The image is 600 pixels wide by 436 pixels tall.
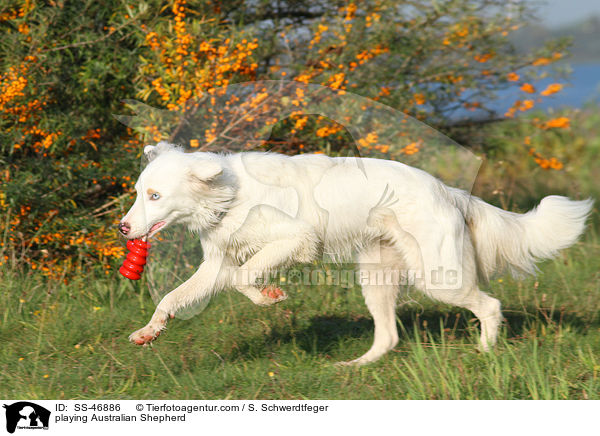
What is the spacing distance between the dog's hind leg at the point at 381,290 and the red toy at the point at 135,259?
1424mm

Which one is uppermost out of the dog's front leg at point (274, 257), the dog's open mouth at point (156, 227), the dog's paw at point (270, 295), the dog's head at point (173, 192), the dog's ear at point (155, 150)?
the dog's ear at point (155, 150)

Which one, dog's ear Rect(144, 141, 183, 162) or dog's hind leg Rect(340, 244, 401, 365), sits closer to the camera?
dog's ear Rect(144, 141, 183, 162)

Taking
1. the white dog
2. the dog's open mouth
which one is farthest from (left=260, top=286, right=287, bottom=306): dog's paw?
the dog's open mouth

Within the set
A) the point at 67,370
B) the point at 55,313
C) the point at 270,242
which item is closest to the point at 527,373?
the point at 270,242

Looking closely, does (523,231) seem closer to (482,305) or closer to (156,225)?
(482,305)

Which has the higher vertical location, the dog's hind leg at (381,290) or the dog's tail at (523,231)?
the dog's tail at (523,231)

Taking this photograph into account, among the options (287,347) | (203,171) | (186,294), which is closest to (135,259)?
(186,294)

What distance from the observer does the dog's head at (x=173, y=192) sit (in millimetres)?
3689

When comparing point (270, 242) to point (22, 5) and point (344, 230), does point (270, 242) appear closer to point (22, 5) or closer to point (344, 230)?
point (344, 230)

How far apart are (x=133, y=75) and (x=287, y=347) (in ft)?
9.82

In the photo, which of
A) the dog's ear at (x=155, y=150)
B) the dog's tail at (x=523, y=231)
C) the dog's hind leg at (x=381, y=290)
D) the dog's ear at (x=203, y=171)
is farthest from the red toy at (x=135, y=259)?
the dog's tail at (x=523, y=231)

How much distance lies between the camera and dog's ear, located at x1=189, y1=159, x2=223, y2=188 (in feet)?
12.1

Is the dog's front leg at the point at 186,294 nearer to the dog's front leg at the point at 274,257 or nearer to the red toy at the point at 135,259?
the dog's front leg at the point at 274,257

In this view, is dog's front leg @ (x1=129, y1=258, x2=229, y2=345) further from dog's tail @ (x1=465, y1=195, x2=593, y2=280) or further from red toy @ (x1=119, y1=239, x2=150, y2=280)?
dog's tail @ (x1=465, y1=195, x2=593, y2=280)
